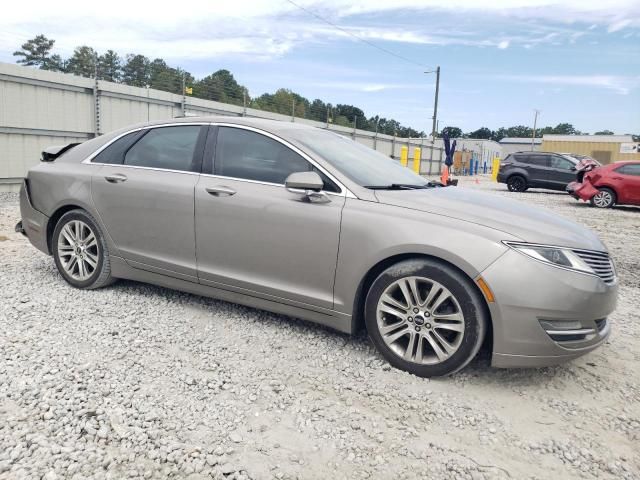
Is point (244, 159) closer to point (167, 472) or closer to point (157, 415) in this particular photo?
point (157, 415)

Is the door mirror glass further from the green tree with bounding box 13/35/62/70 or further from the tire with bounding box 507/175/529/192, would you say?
the tire with bounding box 507/175/529/192

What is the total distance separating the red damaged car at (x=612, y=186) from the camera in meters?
14.1

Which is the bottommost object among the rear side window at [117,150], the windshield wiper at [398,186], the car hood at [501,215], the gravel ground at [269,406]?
the gravel ground at [269,406]

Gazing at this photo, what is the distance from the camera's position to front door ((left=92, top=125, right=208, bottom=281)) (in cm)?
390

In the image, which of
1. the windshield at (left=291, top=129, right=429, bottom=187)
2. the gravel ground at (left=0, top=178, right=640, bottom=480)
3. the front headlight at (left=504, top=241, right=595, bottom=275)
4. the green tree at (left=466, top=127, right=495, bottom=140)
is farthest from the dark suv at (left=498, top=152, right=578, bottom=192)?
the green tree at (left=466, top=127, right=495, bottom=140)

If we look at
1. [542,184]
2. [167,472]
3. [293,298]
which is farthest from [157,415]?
[542,184]

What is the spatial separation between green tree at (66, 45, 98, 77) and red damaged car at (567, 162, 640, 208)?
13.6 metres

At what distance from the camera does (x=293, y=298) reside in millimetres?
3469

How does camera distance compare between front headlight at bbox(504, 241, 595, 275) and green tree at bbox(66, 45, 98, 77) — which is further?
green tree at bbox(66, 45, 98, 77)

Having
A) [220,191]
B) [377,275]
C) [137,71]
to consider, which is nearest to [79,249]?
[220,191]

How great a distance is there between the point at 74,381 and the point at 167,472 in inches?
39.1

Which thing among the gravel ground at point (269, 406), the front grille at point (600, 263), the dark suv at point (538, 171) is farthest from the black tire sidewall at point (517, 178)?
the front grille at point (600, 263)

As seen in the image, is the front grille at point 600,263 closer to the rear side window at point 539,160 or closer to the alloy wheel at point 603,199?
the alloy wheel at point 603,199

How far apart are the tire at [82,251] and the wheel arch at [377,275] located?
227 cm
